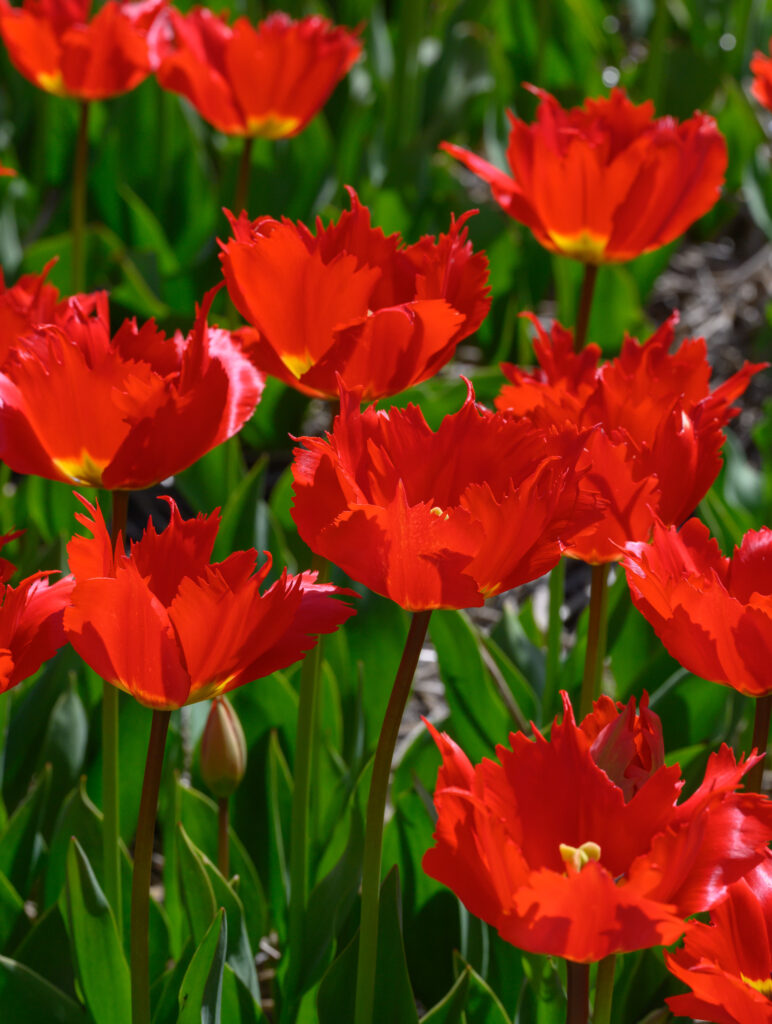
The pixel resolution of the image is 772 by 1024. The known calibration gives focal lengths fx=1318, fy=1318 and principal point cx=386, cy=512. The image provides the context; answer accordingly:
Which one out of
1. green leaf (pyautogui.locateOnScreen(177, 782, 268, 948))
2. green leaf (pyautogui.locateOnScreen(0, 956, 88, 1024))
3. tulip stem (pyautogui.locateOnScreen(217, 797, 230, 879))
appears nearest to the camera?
green leaf (pyautogui.locateOnScreen(0, 956, 88, 1024))

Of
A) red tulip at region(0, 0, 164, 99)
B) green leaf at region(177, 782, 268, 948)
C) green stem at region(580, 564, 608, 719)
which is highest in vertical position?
red tulip at region(0, 0, 164, 99)

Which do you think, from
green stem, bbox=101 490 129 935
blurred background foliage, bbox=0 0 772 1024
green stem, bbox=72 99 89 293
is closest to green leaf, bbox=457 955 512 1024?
blurred background foliage, bbox=0 0 772 1024

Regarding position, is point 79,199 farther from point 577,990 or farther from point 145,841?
point 577,990

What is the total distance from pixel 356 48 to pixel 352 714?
795 mm

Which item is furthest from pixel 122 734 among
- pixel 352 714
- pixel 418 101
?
pixel 418 101

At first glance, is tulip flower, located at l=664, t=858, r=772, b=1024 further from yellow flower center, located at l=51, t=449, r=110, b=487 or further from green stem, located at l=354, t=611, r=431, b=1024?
yellow flower center, located at l=51, t=449, r=110, b=487

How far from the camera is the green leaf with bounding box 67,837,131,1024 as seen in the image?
84 cm

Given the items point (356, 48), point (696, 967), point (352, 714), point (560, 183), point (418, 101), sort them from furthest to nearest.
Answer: point (418, 101)
point (356, 48)
point (352, 714)
point (560, 183)
point (696, 967)

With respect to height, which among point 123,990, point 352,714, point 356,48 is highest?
point 356,48

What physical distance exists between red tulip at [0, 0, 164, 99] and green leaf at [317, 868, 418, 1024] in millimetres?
1056

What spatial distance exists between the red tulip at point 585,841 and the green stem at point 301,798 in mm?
311

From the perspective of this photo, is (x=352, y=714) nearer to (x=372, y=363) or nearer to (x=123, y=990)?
(x=123, y=990)

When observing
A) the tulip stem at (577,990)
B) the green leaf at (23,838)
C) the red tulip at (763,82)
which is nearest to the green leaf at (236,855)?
the green leaf at (23,838)

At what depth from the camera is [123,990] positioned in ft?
2.79
